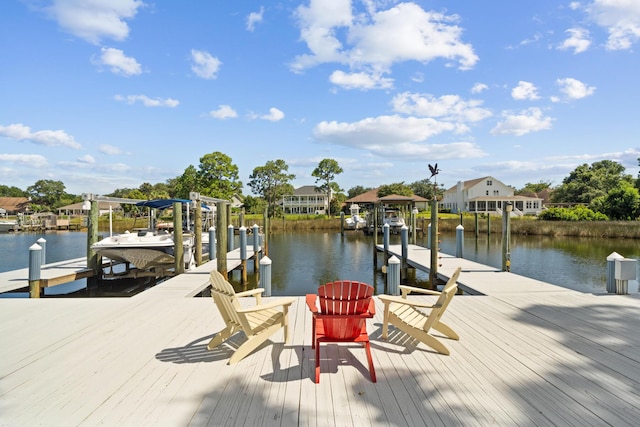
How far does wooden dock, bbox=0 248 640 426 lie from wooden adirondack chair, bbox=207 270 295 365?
151mm

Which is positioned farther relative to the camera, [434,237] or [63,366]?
[434,237]

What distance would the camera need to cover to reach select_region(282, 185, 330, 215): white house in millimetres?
63781

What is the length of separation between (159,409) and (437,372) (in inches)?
104

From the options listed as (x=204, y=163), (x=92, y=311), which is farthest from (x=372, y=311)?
(x=204, y=163)

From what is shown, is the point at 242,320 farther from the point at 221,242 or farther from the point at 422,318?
the point at 221,242

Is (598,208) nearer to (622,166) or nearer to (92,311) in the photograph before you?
(622,166)

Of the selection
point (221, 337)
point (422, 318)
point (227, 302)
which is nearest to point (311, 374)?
point (227, 302)

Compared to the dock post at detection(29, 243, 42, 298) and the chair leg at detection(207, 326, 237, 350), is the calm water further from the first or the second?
the chair leg at detection(207, 326, 237, 350)

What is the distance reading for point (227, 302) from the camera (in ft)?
13.0

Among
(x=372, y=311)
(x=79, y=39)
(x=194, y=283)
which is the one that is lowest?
(x=194, y=283)

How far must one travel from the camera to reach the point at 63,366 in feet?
12.7

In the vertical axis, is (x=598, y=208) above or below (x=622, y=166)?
below

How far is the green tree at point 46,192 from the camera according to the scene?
76625 mm

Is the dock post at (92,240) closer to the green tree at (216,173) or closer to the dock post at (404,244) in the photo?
the dock post at (404,244)
